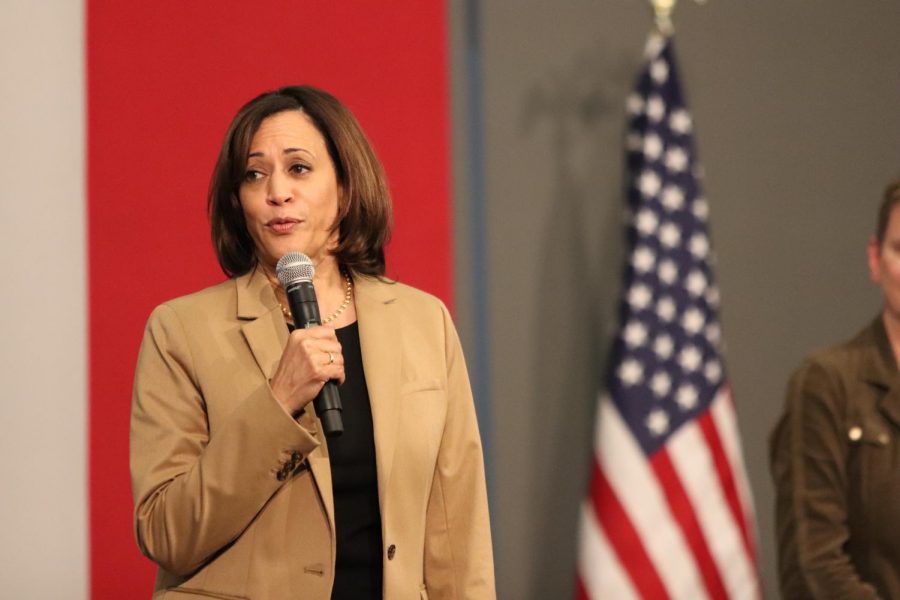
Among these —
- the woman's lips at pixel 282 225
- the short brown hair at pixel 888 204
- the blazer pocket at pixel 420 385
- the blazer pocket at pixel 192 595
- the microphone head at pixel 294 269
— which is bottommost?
the blazer pocket at pixel 192 595

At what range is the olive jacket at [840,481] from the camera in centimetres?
213

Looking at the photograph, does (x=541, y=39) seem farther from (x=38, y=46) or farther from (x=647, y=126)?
(x=38, y=46)

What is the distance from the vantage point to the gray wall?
376cm

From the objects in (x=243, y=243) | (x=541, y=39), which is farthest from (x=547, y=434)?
(x=243, y=243)

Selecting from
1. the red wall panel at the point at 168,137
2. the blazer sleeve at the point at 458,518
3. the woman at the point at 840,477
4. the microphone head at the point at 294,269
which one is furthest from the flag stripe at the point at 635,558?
the microphone head at the point at 294,269

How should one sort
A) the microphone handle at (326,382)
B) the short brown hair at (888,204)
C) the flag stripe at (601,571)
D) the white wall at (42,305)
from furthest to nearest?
the flag stripe at (601,571) → the white wall at (42,305) → the short brown hair at (888,204) → the microphone handle at (326,382)

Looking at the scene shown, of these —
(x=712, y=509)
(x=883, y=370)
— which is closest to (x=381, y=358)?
(x=883, y=370)

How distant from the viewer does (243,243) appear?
84.4 inches

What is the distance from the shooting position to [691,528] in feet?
11.3

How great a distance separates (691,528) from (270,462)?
77.6 inches

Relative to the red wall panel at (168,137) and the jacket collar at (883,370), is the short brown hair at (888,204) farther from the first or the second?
the red wall panel at (168,137)

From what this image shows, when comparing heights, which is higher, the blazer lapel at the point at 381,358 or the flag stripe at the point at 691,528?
the blazer lapel at the point at 381,358

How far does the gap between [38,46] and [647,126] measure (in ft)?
6.03

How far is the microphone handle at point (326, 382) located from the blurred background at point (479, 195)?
150 cm
